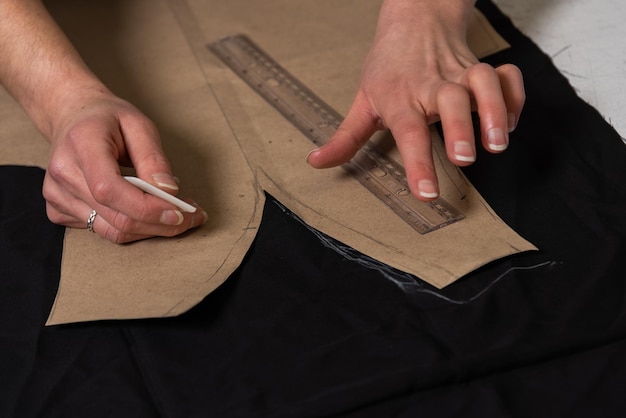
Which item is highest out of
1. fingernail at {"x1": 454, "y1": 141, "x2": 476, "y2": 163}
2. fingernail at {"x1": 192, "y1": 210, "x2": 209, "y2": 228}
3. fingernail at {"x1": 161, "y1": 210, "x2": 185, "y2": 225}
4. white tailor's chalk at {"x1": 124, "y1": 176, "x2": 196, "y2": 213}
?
fingernail at {"x1": 454, "y1": 141, "x2": 476, "y2": 163}

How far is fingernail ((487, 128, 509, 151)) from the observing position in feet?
3.40

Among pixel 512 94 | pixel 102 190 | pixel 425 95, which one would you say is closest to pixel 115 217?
pixel 102 190

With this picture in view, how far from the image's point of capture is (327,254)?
1.09m

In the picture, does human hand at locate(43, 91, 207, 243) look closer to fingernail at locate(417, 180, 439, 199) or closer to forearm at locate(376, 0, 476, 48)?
fingernail at locate(417, 180, 439, 199)

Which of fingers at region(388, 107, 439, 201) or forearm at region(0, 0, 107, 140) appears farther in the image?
forearm at region(0, 0, 107, 140)

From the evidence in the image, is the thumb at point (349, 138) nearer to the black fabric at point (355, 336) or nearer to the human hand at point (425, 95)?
the human hand at point (425, 95)

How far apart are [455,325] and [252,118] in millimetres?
581

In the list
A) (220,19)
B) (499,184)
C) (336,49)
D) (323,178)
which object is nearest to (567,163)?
(499,184)

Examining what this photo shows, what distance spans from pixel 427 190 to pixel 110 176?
439mm

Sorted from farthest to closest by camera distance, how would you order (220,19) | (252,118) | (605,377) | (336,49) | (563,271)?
(220,19) → (336,49) → (252,118) → (563,271) → (605,377)

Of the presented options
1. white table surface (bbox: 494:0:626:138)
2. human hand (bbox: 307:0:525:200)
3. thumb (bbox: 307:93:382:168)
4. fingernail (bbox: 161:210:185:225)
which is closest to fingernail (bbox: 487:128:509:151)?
human hand (bbox: 307:0:525:200)

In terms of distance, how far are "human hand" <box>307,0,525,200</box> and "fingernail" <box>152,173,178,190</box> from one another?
0.71ft

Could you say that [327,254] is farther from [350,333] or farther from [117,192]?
[117,192]

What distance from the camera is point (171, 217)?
1.06 metres
